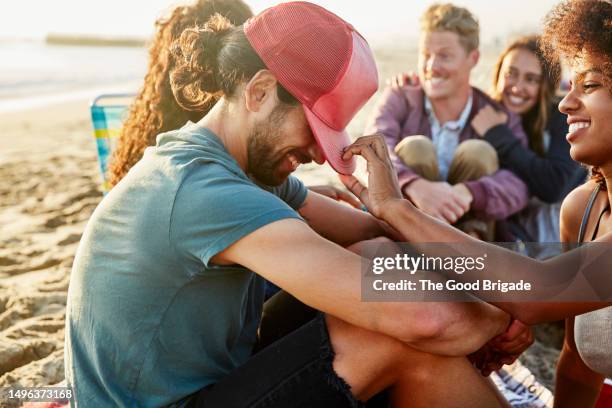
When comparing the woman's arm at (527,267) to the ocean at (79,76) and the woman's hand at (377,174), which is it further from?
the ocean at (79,76)

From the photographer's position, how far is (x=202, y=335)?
1729mm

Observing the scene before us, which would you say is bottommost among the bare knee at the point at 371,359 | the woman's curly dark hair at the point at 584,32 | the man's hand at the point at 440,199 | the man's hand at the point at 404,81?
the man's hand at the point at 440,199

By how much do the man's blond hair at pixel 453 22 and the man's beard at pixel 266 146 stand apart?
86.2 inches

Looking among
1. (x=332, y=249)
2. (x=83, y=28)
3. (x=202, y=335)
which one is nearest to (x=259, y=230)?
(x=332, y=249)

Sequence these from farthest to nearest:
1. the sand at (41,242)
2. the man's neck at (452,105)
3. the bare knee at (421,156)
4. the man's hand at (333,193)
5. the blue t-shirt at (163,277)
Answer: the man's neck at (452,105)
the bare knee at (421,156)
the man's hand at (333,193)
the sand at (41,242)
the blue t-shirt at (163,277)

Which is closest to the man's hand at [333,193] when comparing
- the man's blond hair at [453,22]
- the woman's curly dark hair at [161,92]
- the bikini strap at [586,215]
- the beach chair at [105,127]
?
the woman's curly dark hair at [161,92]

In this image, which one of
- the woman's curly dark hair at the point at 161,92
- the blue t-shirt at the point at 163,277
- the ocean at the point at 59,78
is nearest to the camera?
the blue t-shirt at the point at 163,277

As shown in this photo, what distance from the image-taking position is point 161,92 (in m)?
2.51

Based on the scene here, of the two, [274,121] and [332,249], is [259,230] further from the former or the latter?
A: [274,121]

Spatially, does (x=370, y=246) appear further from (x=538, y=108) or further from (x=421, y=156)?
(x=538, y=108)

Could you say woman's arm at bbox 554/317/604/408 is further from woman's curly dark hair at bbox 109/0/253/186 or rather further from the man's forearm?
woman's curly dark hair at bbox 109/0/253/186

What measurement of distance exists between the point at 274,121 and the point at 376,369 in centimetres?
73

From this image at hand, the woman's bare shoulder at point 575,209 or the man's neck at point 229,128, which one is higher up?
the man's neck at point 229,128

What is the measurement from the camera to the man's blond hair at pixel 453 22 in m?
3.70
